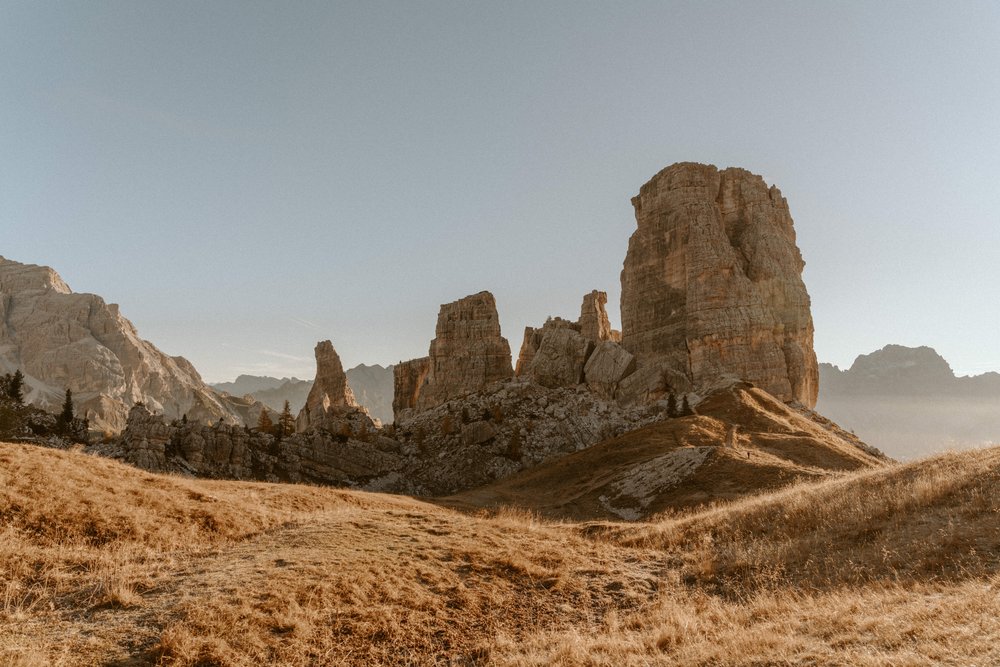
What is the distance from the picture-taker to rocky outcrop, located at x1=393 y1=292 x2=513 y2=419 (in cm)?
8019

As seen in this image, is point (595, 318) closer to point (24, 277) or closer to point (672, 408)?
point (672, 408)

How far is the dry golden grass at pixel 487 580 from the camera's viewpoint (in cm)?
775

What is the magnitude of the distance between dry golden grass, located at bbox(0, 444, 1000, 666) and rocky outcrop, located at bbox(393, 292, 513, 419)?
62997 mm

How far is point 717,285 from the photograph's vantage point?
69250 mm

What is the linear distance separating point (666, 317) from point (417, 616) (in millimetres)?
69692

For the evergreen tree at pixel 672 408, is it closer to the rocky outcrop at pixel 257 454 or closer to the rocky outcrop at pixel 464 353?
the rocky outcrop at pixel 257 454

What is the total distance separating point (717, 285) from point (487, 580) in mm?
65540

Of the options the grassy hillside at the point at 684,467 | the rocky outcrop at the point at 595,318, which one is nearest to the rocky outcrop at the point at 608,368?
the rocky outcrop at the point at 595,318

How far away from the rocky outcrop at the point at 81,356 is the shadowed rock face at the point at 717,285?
121776mm

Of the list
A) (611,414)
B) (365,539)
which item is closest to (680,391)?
(611,414)

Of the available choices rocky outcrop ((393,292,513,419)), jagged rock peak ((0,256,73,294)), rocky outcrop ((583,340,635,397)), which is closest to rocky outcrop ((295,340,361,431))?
rocky outcrop ((393,292,513,419))

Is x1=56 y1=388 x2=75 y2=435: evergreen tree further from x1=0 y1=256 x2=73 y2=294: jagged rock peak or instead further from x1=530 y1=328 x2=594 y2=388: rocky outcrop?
x1=0 y1=256 x2=73 y2=294: jagged rock peak

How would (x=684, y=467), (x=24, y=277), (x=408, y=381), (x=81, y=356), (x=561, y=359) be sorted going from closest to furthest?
(x=684, y=467) → (x=561, y=359) → (x=408, y=381) → (x=81, y=356) → (x=24, y=277)

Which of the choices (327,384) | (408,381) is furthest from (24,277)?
(408,381)
